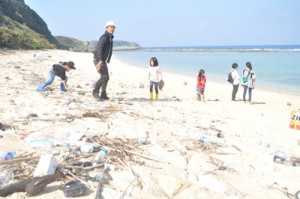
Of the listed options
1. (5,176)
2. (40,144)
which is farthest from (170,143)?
(5,176)

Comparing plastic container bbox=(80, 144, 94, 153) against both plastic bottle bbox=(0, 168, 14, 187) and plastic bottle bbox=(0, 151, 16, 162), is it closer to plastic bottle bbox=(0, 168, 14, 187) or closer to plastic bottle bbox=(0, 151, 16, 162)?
plastic bottle bbox=(0, 151, 16, 162)

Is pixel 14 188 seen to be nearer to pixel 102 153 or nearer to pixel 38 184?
pixel 38 184

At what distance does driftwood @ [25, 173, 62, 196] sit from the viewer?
94.5 inches

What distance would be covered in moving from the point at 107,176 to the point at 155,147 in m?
1.21

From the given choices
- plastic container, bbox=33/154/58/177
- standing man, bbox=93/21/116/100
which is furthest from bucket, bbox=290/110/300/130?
plastic container, bbox=33/154/58/177

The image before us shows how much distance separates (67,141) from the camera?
12.5 ft

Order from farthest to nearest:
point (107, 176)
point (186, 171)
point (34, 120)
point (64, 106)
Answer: point (64, 106), point (34, 120), point (186, 171), point (107, 176)

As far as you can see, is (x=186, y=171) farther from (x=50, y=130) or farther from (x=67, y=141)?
(x=50, y=130)

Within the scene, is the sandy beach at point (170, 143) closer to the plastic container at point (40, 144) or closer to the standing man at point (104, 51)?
the plastic container at point (40, 144)

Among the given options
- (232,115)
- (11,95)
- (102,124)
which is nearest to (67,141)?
(102,124)

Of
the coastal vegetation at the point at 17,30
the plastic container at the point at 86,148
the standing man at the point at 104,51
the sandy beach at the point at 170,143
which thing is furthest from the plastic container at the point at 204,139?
the coastal vegetation at the point at 17,30

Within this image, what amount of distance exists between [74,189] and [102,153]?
926 mm

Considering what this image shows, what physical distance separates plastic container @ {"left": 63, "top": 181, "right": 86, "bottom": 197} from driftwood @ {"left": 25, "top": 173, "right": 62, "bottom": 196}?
19 centimetres

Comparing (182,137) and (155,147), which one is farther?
(182,137)
